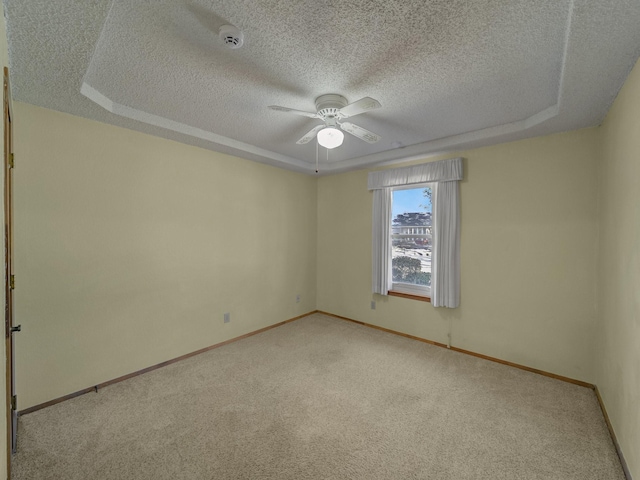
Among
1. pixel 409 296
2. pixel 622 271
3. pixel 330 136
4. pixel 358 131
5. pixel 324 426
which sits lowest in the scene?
pixel 324 426

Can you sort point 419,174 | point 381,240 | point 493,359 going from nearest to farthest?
point 493,359 → point 419,174 → point 381,240

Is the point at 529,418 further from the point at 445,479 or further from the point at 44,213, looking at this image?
the point at 44,213

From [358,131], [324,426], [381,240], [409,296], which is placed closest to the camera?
[324,426]

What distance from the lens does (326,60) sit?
1770mm

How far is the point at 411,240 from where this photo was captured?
12.9 ft

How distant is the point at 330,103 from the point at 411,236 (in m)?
2.35

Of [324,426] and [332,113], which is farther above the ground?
[332,113]

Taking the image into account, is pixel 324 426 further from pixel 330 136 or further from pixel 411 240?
pixel 411 240

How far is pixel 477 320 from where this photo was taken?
3275 millimetres

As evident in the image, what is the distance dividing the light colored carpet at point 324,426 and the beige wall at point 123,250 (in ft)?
1.28

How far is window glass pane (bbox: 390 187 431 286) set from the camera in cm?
380

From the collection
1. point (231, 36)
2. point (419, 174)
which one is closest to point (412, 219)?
point (419, 174)

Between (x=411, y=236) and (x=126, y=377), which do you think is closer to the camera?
(x=126, y=377)

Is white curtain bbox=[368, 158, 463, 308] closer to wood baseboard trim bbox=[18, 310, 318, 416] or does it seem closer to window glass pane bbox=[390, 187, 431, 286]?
window glass pane bbox=[390, 187, 431, 286]
